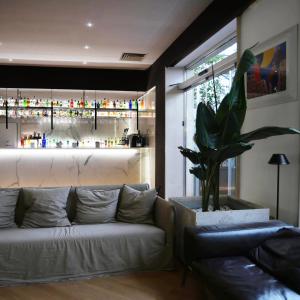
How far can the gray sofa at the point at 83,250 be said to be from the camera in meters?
2.97

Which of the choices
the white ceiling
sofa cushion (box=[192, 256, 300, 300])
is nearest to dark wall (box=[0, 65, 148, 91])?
the white ceiling

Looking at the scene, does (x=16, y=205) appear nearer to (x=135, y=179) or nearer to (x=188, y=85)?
(x=188, y=85)

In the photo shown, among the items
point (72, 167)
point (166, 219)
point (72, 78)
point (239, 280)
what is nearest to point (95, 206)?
point (166, 219)

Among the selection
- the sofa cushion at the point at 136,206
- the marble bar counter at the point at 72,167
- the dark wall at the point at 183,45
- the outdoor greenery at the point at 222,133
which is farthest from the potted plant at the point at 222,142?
the marble bar counter at the point at 72,167

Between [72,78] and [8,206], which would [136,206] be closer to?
[8,206]

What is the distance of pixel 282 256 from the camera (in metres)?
2.08

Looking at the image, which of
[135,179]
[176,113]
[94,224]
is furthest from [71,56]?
[94,224]

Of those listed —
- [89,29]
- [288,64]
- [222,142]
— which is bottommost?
[222,142]

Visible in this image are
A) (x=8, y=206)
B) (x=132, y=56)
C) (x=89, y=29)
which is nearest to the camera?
(x=8, y=206)

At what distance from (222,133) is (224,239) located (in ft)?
2.93

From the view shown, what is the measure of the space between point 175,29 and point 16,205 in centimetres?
297

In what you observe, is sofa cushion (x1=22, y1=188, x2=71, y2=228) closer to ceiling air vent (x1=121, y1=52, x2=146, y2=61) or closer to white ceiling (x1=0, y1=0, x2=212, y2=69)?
white ceiling (x1=0, y1=0, x2=212, y2=69)

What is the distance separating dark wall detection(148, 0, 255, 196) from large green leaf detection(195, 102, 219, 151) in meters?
1.07

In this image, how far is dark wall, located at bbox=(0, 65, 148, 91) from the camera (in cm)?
625
